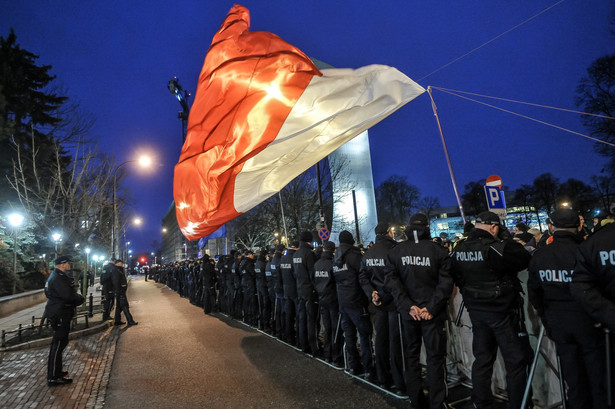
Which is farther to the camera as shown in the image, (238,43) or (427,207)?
(427,207)

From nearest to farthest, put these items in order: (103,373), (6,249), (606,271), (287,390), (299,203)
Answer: (606,271)
(287,390)
(103,373)
(6,249)
(299,203)

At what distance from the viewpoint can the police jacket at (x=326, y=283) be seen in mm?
6504

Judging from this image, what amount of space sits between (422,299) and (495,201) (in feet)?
15.2

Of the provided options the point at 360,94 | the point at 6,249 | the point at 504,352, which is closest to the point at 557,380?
the point at 504,352

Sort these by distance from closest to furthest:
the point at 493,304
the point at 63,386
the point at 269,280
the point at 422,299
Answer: the point at 493,304 → the point at 422,299 → the point at 63,386 → the point at 269,280

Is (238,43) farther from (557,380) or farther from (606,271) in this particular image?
(557,380)

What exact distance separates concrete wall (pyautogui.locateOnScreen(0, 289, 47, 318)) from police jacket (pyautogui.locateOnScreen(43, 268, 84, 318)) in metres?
12.2

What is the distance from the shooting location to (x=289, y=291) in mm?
7867

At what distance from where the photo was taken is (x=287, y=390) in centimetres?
532

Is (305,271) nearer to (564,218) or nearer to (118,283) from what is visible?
(564,218)

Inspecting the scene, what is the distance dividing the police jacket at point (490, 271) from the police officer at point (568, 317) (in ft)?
0.70

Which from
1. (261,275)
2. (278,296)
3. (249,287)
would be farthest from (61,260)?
(249,287)

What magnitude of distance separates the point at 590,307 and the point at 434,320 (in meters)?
1.71

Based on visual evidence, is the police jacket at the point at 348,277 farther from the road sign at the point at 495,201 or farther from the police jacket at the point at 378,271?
the road sign at the point at 495,201
